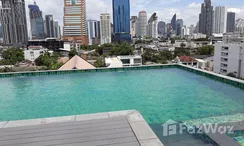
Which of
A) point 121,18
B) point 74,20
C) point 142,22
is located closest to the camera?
point 74,20

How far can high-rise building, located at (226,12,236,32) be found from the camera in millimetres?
82731

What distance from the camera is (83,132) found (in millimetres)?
1779

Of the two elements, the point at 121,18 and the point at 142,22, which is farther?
the point at 142,22

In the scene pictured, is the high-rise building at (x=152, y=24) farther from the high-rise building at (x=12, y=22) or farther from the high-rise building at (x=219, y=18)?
the high-rise building at (x=12, y=22)

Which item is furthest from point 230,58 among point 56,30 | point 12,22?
point 56,30

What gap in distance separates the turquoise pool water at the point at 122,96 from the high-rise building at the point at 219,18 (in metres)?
77.7

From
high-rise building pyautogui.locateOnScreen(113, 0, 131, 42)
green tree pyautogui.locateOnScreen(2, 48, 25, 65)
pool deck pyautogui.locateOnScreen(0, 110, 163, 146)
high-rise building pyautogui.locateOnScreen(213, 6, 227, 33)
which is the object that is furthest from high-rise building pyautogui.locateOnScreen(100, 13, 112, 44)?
pool deck pyautogui.locateOnScreen(0, 110, 163, 146)

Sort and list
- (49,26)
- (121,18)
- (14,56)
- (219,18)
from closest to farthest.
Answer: (14,56)
(121,18)
(219,18)
(49,26)

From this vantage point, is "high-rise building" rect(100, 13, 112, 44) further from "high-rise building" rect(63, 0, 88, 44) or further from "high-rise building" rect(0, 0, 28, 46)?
"high-rise building" rect(0, 0, 28, 46)

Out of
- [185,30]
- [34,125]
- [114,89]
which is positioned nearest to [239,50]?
[114,89]

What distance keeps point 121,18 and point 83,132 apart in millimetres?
63845

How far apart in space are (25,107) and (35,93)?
1.05 meters

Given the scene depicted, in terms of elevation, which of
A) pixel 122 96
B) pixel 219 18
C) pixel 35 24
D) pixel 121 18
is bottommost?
pixel 122 96

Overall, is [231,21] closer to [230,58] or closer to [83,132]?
[230,58]
